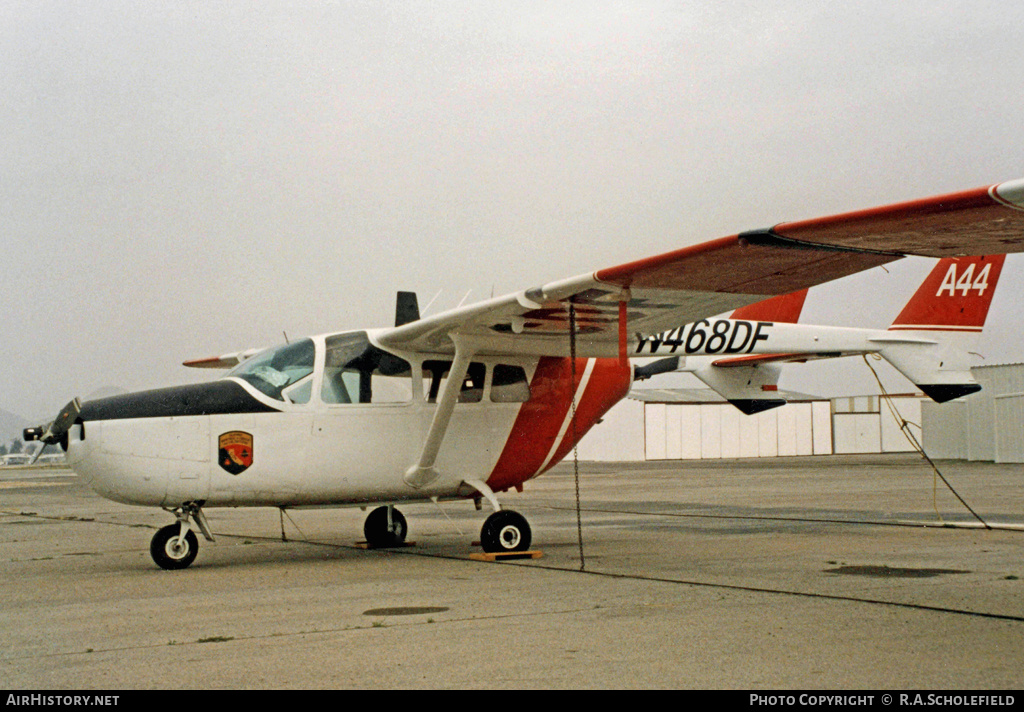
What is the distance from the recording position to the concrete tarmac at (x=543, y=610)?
5023mm

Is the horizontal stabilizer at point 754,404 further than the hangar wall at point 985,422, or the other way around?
the hangar wall at point 985,422

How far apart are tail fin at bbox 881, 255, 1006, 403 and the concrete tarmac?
2.22 meters

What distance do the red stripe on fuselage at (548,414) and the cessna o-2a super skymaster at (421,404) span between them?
18 mm

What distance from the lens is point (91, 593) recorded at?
8.52m

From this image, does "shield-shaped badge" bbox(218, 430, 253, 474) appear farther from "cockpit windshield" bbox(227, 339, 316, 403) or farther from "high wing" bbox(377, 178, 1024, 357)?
"high wing" bbox(377, 178, 1024, 357)

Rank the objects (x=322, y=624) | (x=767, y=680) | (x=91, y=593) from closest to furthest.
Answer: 1. (x=767, y=680)
2. (x=322, y=624)
3. (x=91, y=593)

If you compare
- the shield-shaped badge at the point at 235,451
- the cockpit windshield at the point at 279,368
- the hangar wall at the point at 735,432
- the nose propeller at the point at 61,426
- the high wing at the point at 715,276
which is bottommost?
the hangar wall at the point at 735,432

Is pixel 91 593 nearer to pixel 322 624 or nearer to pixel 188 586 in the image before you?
pixel 188 586

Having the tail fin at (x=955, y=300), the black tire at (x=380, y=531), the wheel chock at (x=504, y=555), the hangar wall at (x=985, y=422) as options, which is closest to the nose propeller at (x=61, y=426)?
the black tire at (x=380, y=531)

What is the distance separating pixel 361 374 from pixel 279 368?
851 millimetres

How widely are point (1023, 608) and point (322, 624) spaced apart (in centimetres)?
462

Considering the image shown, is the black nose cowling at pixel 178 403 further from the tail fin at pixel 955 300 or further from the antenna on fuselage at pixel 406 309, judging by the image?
the tail fin at pixel 955 300

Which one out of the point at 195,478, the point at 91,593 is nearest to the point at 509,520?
the point at 195,478

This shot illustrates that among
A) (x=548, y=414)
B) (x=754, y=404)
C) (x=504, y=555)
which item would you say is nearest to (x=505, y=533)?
(x=504, y=555)
